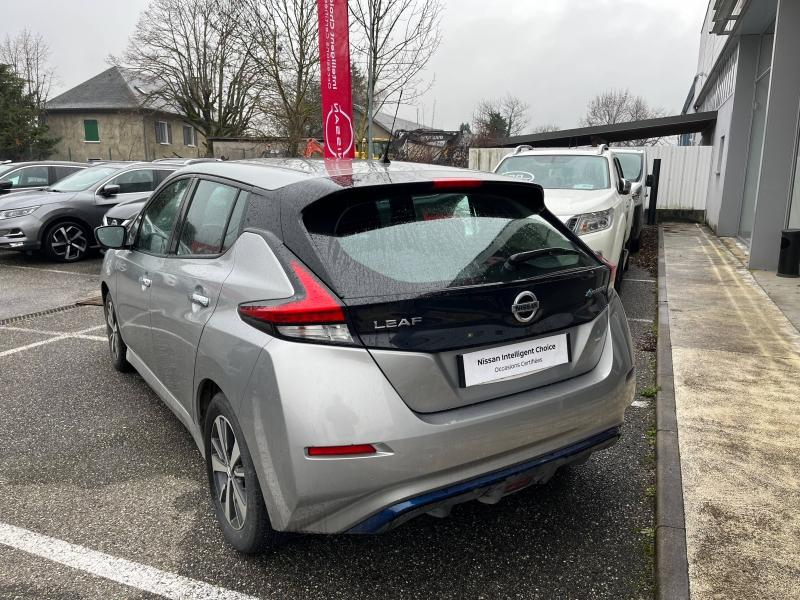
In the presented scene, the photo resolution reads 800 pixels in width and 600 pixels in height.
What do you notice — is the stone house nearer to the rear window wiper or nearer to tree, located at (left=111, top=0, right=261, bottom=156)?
tree, located at (left=111, top=0, right=261, bottom=156)

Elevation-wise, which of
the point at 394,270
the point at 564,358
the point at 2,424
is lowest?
the point at 2,424

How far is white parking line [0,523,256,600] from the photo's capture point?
→ 250cm

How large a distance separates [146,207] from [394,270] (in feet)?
8.61

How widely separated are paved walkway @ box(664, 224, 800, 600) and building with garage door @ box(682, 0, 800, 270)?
9.77 ft

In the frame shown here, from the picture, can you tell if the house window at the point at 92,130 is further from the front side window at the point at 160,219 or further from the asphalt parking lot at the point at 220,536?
the front side window at the point at 160,219

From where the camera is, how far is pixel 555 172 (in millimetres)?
8656

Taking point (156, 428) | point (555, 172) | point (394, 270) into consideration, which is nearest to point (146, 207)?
point (156, 428)

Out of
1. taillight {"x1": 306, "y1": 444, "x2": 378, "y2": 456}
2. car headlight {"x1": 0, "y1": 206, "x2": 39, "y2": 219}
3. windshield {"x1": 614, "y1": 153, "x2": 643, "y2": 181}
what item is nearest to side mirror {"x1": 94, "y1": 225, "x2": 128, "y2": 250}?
taillight {"x1": 306, "y1": 444, "x2": 378, "y2": 456}

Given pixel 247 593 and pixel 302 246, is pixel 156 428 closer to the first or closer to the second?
pixel 247 593

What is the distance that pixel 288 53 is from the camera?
19000 mm

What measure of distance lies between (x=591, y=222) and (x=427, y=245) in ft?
16.7

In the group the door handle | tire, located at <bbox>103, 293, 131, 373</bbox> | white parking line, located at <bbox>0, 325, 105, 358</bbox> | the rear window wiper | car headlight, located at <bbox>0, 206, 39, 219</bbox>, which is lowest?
white parking line, located at <bbox>0, 325, 105, 358</bbox>

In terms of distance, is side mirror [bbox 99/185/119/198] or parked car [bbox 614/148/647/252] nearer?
side mirror [bbox 99/185/119/198]

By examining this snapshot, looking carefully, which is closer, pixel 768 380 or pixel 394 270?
pixel 394 270
